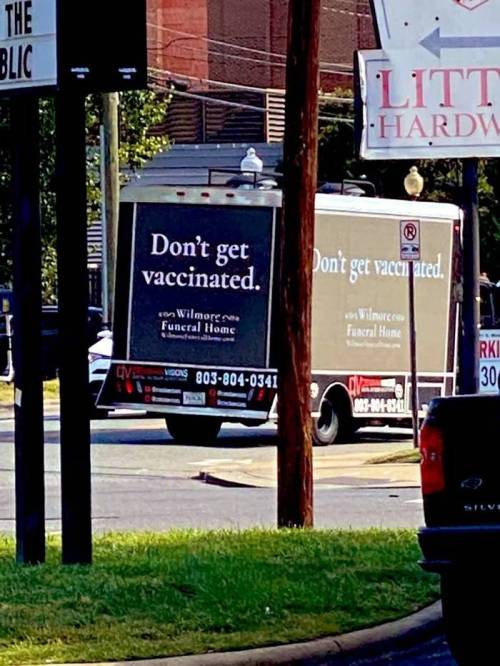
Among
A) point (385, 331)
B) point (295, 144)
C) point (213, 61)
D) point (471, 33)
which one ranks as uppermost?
point (213, 61)

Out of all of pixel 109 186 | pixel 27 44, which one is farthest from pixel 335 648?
pixel 109 186

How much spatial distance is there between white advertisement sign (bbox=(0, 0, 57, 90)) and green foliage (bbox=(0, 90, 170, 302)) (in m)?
22.2

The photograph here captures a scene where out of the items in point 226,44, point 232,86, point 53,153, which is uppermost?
point 226,44

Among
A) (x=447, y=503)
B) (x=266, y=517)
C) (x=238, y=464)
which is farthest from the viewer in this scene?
(x=238, y=464)

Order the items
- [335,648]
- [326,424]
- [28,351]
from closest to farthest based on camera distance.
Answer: [335,648] → [28,351] → [326,424]

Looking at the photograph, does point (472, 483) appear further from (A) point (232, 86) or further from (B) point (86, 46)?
(A) point (232, 86)

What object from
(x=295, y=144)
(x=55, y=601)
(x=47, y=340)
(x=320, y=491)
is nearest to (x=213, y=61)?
(x=47, y=340)

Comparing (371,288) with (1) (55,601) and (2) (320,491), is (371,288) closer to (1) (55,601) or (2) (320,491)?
(2) (320,491)

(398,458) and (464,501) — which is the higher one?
(464,501)

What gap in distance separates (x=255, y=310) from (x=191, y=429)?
244 centimetres

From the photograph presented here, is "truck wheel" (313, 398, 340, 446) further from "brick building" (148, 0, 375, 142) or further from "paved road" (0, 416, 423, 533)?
"brick building" (148, 0, 375, 142)

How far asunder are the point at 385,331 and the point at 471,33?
12.1m

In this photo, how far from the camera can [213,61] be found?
53.9 meters

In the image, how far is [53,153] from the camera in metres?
32.3
